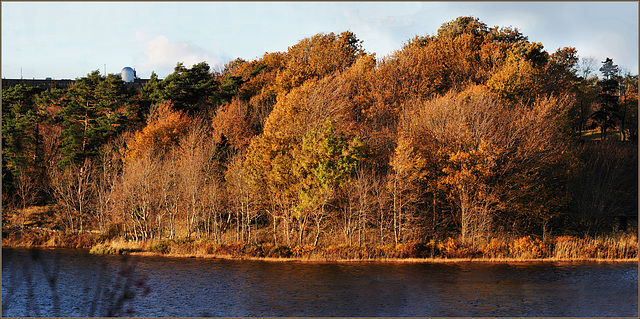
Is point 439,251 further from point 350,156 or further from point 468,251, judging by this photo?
point 350,156

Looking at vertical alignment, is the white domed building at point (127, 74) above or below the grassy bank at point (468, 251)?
above

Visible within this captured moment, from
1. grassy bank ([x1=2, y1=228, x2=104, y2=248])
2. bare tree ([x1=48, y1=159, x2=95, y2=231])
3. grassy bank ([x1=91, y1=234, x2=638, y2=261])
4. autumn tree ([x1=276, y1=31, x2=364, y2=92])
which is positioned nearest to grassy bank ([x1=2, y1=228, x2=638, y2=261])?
grassy bank ([x1=91, y1=234, x2=638, y2=261])

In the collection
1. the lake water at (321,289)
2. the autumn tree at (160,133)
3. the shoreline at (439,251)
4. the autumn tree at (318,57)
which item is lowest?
the lake water at (321,289)

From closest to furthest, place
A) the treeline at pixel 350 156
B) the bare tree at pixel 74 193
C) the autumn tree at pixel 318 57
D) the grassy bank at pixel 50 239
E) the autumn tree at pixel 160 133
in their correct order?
the treeline at pixel 350 156 < the grassy bank at pixel 50 239 < the bare tree at pixel 74 193 < the autumn tree at pixel 160 133 < the autumn tree at pixel 318 57

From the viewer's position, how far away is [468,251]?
47719mm

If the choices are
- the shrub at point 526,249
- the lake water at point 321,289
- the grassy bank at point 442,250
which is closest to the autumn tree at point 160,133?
the grassy bank at point 442,250

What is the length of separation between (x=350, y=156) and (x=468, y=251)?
13505mm

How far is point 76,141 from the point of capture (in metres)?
76.1

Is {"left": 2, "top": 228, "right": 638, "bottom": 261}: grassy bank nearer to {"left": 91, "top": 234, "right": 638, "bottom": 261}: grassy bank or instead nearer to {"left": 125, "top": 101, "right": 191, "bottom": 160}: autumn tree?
{"left": 91, "top": 234, "right": 638, "bottom": 261}: grassy bank

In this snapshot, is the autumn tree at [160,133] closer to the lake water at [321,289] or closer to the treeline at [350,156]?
the treeline at [350,156]

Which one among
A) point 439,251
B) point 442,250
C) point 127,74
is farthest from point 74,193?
Answer: point 127,74

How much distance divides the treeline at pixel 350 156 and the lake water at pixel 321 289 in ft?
24.7

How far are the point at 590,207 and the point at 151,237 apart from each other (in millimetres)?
45391

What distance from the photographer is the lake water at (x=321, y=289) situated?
32.0 meters
